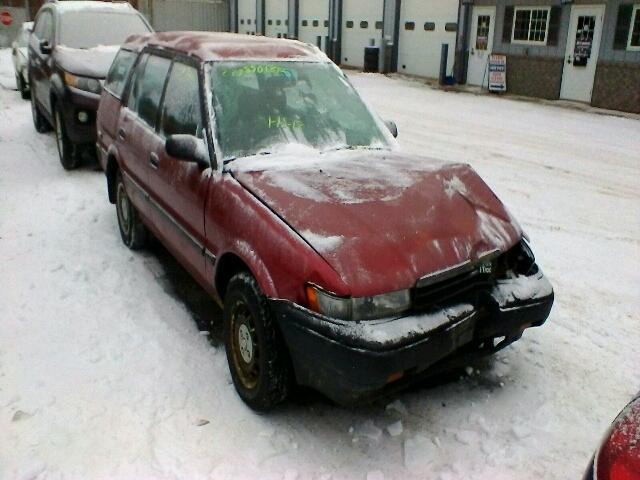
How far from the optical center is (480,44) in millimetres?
18297

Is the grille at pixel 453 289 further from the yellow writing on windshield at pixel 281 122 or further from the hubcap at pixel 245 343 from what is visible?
the yellow writing on windshield at pixel 281 122

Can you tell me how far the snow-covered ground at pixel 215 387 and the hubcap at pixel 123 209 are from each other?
0.70 ft

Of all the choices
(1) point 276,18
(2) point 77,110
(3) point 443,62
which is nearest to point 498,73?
(3) point 443,62

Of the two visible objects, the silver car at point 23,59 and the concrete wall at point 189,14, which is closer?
the silver car at point 23,59

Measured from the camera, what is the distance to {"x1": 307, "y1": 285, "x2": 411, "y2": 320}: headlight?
2.62 m

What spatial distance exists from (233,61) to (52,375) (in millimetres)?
2300

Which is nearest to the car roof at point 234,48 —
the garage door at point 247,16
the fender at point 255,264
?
the fender at point 255,264

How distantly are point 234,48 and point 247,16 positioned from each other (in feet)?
92.4

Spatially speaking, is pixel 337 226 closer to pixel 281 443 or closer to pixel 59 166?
pixel 281 443

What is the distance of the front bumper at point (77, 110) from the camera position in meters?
7.19

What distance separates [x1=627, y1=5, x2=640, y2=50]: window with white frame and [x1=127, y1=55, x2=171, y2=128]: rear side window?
13656 mm

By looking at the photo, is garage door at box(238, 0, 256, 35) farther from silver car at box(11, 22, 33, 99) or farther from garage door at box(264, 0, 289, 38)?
silver car at box(11, 22, 33, 99)

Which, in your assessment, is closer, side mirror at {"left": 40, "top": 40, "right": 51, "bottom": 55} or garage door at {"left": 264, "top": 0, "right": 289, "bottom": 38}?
side mirror at {"left": 40, "top": 40, "right": 51, "bottom": 55}

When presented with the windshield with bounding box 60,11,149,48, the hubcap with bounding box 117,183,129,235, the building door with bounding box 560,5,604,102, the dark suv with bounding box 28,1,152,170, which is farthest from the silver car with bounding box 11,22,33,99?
the building door with bounding box 560,5,604,102
